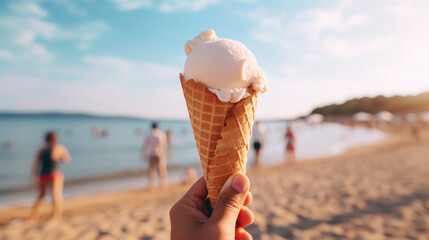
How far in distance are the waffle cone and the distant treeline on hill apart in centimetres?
7802

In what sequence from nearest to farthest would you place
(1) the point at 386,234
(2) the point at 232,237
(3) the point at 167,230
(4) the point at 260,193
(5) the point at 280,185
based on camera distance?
1. (2) the point at 232,237
2. (1) the point at 386,234
3. (3) the point at 167,230
4. (4) the point at 260,193
5. (5) the point at 280,185

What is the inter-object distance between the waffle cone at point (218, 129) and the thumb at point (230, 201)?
17cm

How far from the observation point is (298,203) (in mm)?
5211

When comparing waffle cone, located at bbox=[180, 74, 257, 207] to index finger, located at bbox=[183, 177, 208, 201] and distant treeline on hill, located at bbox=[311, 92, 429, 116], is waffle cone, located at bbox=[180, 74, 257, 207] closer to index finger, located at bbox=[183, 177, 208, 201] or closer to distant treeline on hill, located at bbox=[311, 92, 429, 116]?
index finger, located at bbox=[183, 177, 208, 201]

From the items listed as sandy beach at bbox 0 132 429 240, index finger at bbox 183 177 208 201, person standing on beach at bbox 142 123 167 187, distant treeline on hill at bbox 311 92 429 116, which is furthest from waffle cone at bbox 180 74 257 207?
distant treeline on hill at bbox 311 92 429 116

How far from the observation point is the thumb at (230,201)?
150 centimetres

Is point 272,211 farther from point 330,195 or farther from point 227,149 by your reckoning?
point 227,149

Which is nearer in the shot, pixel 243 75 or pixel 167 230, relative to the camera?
pixel 243 75

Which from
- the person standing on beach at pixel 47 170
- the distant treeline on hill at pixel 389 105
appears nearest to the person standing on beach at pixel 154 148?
the person standing on beach at pixel 47 170

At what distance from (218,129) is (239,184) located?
44cm

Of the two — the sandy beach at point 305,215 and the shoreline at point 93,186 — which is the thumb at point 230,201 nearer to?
the sandy beach at point 305,215

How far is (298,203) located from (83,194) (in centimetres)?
750

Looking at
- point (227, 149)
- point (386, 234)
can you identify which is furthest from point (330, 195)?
point (227, 149)

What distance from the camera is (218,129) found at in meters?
1.81
